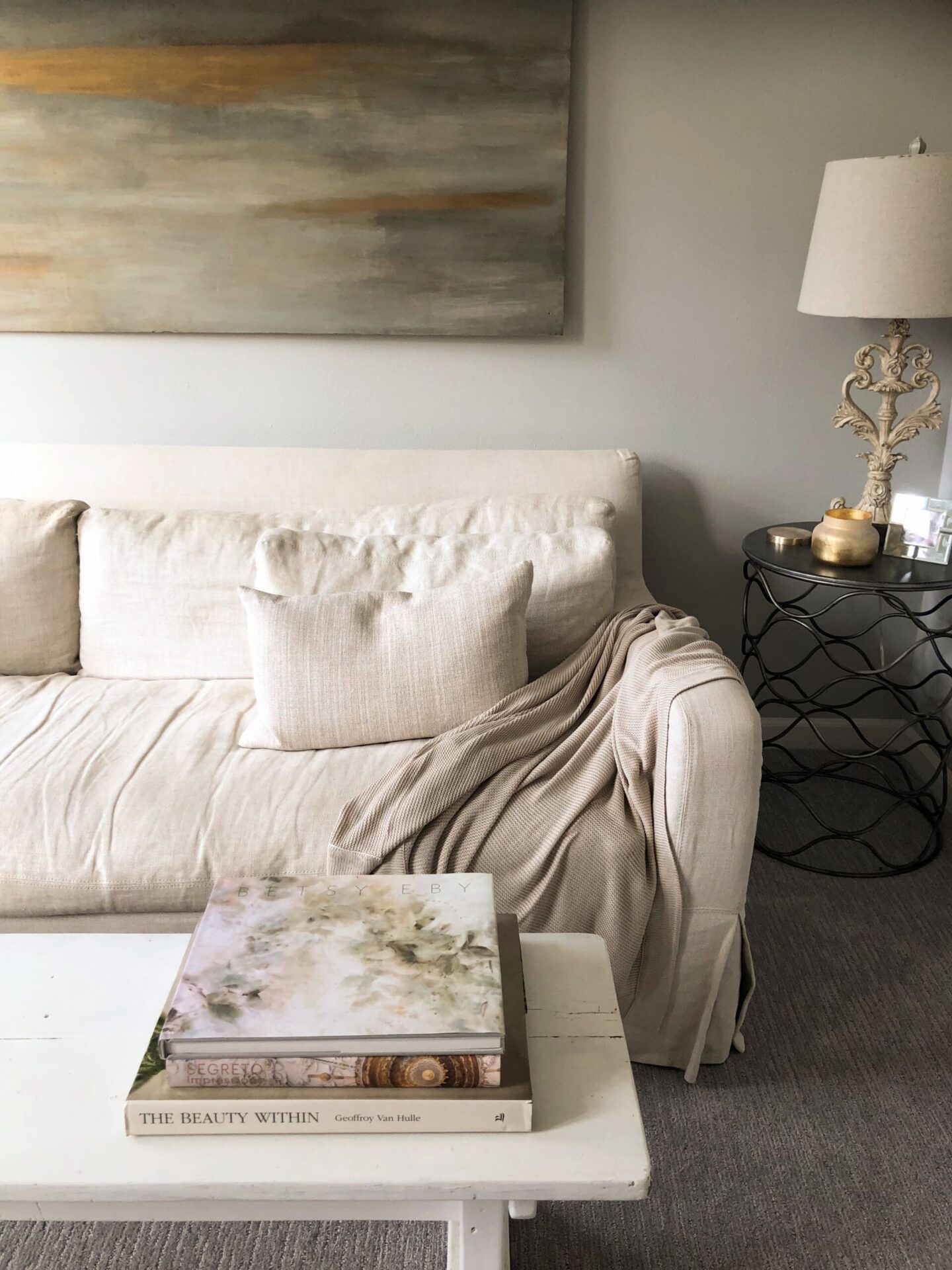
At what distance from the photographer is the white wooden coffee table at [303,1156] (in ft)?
2.79

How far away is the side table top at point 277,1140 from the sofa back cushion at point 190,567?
1026 millimetres

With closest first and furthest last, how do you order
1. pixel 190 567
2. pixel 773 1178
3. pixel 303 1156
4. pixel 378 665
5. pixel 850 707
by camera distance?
1. pixel 303 1156
2. pixel 773 1178
3. pixel 378 665
4. pixel 190 567
5. pixel 850 707

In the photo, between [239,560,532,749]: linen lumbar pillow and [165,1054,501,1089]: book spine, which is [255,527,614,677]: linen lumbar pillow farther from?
[165,1054,501,1089]: book spine

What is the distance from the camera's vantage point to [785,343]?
2381 millimetres

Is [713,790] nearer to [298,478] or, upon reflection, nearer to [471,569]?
[471,569]

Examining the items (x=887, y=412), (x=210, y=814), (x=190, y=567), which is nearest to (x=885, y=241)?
(x=887, y=412)

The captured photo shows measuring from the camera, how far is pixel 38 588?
2049 millimetres

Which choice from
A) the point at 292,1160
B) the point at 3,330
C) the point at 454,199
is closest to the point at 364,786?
the point at 292,1160

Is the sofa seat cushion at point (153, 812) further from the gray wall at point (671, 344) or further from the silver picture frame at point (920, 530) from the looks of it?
the silver picture frame at point (920, 530)

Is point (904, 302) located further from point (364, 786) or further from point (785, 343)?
point (364, 786)

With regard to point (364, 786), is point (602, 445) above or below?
above

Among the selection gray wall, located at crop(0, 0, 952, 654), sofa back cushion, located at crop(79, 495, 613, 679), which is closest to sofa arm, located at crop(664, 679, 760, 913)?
sofa back cushion, located at crop(79, 495, 613, 679)

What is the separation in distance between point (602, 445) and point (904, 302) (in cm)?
75

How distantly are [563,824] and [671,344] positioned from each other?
1.35 m
